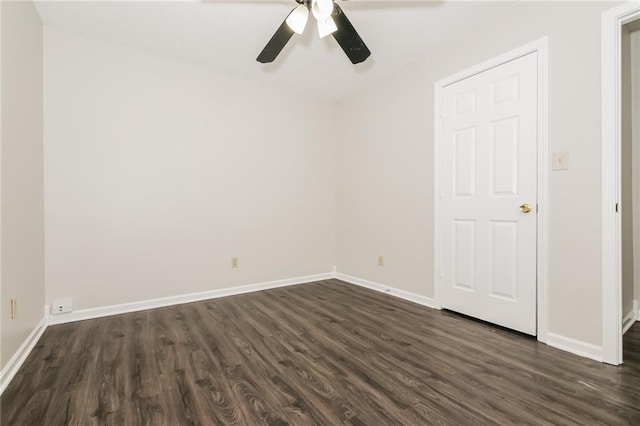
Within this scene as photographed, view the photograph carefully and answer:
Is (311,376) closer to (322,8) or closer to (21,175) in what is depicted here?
(322,8)

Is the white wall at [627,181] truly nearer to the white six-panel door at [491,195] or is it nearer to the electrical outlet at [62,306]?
the white six-panel door at [491,195]

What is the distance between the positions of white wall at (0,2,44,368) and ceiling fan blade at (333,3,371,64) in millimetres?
2010

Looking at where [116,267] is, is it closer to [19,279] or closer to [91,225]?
[91,225]

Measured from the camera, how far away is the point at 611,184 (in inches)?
76.9

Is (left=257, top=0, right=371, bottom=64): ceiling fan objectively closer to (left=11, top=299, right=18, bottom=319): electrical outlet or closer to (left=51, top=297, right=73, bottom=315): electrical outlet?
(left=11, top=299, right=18, bottom=319): electrical outlet

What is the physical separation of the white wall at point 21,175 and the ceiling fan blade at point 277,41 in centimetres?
158

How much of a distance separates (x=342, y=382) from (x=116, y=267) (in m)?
2.50

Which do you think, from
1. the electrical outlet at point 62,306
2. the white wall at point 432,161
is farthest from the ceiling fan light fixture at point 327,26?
the electrical outlet at point 62,306

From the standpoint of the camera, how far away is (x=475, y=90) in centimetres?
274

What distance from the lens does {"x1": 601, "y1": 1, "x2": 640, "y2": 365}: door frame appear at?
1.92 metres

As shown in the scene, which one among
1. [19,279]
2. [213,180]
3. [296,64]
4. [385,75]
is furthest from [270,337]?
[385,75]

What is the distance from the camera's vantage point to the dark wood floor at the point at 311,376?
1.48m

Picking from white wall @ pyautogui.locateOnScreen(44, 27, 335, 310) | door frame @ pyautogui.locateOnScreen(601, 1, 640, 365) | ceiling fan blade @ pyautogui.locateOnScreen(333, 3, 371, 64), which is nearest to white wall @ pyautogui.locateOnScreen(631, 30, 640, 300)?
door frame @ pyautogui.locateOnScreen(601, 1, 640, 365)

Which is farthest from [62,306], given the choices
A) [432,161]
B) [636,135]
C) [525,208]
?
[636,135]
